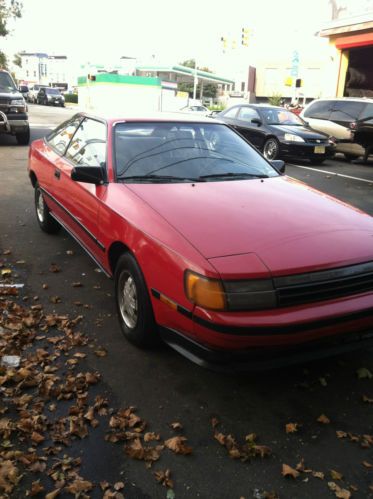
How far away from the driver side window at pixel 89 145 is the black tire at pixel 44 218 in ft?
3.60

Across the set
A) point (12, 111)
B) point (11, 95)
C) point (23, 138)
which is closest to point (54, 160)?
point (12, 111)

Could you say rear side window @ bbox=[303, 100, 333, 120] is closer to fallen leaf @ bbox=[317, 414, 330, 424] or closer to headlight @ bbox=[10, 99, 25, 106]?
headlight @ bbox=[10, 99, 25, 106]

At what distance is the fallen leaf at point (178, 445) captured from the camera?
8.08ft

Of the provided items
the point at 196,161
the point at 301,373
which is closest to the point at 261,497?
the point at 301,373

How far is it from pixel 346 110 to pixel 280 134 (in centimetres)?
286

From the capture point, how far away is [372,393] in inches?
118

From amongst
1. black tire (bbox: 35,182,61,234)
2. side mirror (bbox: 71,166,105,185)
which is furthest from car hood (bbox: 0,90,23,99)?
side mirror (bbox: 71,166,105,185)

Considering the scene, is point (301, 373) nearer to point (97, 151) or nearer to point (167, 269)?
point (167, 269)

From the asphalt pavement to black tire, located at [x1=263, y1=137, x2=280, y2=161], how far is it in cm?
933

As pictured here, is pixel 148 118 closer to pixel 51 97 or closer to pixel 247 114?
pixel 247 114

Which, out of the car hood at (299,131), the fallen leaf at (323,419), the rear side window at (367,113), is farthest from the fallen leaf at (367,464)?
the rear side window at (367,113)

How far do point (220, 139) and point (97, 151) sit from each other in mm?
1146

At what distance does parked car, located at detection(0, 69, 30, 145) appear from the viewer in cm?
1278

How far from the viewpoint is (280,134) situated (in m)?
12.6
